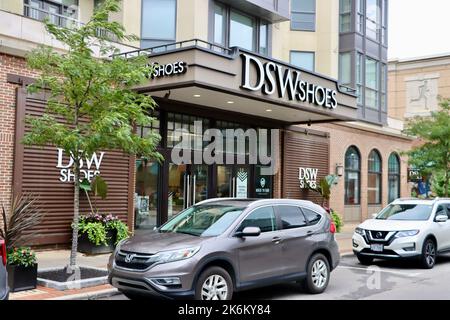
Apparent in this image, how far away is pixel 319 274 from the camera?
30.9ft

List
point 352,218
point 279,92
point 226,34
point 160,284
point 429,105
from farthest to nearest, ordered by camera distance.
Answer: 1. point 429,105
2. point 352,218
3. point 226,34
4. point 279,92
5. point 160,284

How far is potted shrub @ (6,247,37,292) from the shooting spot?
28.3 feet

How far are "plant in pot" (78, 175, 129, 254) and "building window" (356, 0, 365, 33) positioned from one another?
16.5 meters

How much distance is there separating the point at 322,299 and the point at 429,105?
3432cm

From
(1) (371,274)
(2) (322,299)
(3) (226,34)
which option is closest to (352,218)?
(3) (226,34)

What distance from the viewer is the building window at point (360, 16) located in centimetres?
2544

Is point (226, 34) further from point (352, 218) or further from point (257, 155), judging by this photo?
point (352, 218)

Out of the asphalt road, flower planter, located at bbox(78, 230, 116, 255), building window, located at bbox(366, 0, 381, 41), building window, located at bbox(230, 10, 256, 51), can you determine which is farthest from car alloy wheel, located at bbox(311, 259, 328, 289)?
building window, located at bbox(366, 0, 381, 41)

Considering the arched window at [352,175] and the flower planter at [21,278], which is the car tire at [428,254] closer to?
the flower planter at [21,278]

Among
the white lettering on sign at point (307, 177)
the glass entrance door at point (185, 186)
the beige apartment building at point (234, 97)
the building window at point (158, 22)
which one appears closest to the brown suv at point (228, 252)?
the beige apartment building at point (234, 97)

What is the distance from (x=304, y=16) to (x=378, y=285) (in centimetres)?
1718

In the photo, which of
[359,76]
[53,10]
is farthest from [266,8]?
[359,76]

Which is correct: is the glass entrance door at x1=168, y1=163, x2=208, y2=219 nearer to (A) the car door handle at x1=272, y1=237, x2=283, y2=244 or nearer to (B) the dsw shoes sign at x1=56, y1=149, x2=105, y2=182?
(B) the dsw shoes sign at x1=56, y1=149, x2=105, y2=182

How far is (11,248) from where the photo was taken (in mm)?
8898
